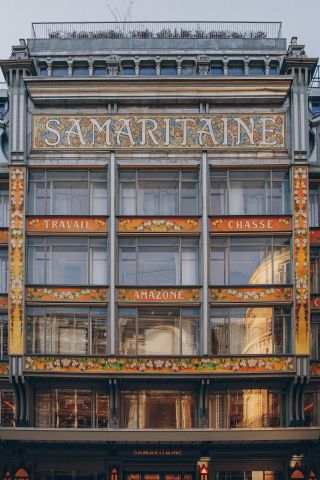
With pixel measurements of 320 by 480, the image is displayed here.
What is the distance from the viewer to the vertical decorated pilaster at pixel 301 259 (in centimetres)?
4462

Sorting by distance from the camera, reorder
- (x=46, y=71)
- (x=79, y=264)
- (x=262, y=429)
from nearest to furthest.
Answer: (x=262, y=429)
(x=79, y=264)
(x=46, y=71)

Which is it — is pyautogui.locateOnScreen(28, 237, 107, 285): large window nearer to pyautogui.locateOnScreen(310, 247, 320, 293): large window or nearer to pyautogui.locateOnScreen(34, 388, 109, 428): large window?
pyautogui.locateOnScreen(34, 388, 109, 428): large window

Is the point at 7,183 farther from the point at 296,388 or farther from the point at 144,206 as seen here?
the point at 296,388

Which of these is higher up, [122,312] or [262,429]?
[122,312]

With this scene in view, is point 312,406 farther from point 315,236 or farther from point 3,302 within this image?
point 3,302

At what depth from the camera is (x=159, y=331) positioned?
45.4 meters

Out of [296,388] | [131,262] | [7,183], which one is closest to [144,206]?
[131,262]

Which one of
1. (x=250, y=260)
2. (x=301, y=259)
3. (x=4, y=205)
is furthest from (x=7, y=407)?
(x=301, y=259)

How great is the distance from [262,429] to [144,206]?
36.0ft

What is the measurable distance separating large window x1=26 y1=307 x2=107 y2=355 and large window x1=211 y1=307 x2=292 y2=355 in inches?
193

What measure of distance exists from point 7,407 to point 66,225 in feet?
27.4

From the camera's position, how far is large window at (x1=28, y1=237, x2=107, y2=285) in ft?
151

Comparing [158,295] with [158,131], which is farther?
[158,131]

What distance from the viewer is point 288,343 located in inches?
1777
